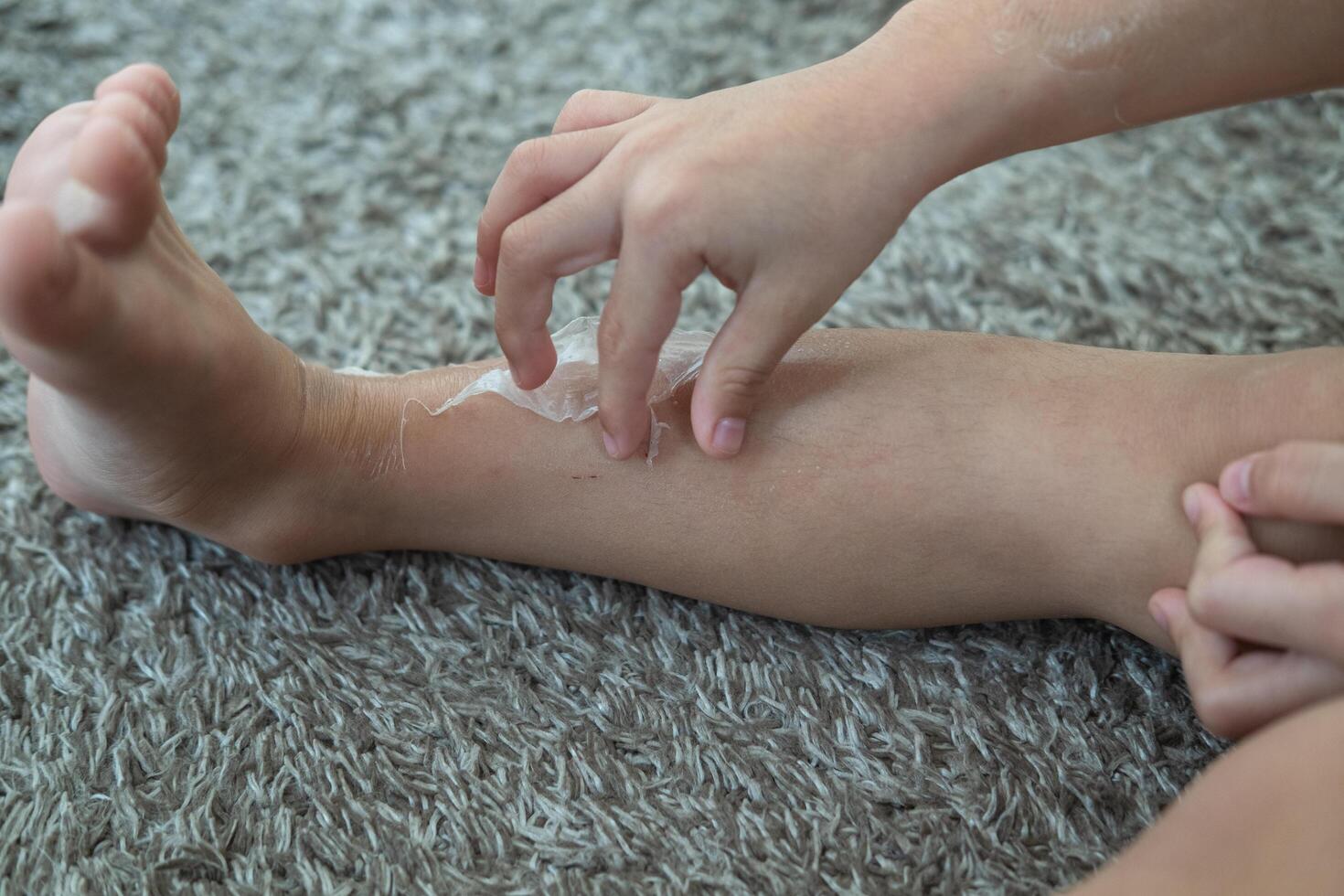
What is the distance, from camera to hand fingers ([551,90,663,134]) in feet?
2.94

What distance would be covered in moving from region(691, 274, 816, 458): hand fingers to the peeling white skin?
0.27 feet

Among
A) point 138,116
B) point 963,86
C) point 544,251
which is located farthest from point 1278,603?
point 138,116

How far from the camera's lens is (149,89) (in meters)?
0.81

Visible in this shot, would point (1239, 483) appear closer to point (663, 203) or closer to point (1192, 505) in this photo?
point (1192, 505)

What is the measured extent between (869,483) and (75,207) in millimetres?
590

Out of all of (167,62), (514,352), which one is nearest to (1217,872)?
(514,352)

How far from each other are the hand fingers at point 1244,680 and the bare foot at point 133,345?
2.31ft

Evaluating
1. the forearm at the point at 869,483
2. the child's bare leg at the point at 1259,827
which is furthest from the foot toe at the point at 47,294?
the child's bare leg at the point at 1259,827

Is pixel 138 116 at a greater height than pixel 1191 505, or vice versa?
pixel 138 116

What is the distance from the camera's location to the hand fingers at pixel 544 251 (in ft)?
2.60

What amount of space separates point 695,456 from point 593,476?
0.28 feet

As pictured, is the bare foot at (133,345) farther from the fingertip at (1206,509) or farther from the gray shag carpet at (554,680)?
the fingertip at (1206,509)

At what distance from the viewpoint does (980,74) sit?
803 millimetres

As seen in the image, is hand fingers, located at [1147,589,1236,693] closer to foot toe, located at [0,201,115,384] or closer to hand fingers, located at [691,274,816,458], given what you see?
hand fingers, located at [691,274,816,458]
